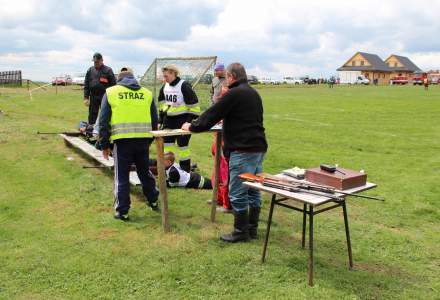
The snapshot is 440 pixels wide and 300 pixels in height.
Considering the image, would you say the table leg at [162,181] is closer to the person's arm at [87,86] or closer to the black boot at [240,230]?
the black boot at [240,230]

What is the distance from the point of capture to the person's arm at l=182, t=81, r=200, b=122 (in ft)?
25.7

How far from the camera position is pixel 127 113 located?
6016 millimetres

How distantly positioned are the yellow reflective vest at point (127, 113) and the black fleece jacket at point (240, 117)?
1.15 m

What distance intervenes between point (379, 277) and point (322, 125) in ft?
42.8

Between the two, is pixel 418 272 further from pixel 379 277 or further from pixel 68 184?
pixel 68 184

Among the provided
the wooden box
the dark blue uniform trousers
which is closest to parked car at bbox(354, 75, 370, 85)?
the dark blue uniform trousers

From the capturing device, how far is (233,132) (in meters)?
5.21

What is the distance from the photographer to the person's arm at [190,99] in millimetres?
7840

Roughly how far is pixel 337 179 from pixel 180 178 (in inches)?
153

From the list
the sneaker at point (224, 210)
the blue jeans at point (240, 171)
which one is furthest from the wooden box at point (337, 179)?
the sneaker at point (224, 210)

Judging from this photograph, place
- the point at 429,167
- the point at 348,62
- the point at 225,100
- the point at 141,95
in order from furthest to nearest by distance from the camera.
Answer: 1. the point at 348,62
2. the point at 429,167
3. the point at 141,95
4. the point at 225,100

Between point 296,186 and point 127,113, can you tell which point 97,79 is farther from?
point 296,186

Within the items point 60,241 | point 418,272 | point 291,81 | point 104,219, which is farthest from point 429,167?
point 291,81

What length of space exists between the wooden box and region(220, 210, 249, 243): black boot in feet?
3.45
